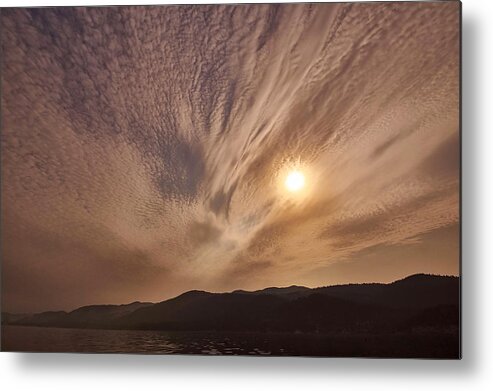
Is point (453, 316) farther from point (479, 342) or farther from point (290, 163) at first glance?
point (290, 163)

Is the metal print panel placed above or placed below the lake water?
above

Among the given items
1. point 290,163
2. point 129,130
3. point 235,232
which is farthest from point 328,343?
point 129,130

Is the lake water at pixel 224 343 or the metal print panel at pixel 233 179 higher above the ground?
the metal print panel at pixel 233 179

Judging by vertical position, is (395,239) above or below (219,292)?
above

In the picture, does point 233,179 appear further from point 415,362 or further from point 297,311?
point 415,362

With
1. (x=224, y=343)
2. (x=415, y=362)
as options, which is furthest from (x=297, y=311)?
(x=415, y=362)

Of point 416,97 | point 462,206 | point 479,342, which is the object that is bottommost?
point 479,342
